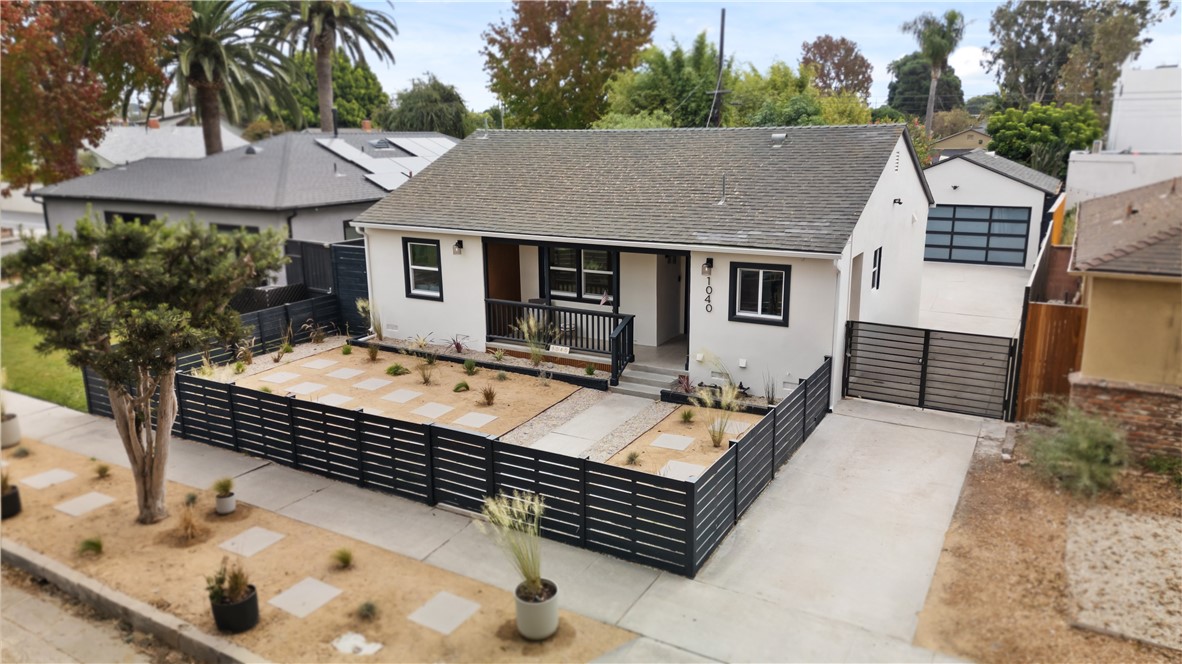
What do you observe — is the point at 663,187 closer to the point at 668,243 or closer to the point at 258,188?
the point at 668,243

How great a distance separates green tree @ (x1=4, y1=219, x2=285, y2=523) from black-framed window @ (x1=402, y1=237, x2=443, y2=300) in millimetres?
7841

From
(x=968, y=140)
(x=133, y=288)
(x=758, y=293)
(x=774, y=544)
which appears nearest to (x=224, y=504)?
(x=133, y=288)

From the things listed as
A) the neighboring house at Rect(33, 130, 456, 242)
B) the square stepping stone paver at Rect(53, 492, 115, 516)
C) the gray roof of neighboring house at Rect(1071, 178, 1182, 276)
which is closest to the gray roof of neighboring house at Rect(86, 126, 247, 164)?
the neighboring house at Rect(33, 130, 456, 242)

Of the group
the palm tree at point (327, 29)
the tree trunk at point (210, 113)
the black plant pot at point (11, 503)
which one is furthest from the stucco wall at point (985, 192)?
the black plant pot at point (11, 503)

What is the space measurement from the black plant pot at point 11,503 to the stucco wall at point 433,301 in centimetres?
870

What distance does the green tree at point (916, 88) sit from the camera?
47.5 meters

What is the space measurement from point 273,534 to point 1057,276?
19994 mm

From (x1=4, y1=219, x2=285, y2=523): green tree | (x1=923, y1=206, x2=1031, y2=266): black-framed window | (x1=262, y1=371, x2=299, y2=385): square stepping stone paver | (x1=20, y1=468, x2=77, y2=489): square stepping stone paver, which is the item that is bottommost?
(x1=262, y1=371, x2=299, y2=385): square stepping stone paver

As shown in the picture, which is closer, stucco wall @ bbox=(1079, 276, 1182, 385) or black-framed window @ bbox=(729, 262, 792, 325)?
stucco wall @ bbox=(1079, 276, 1182, 385)

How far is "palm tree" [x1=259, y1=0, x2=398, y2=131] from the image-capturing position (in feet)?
92.3

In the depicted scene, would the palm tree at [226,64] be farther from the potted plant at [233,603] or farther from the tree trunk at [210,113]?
the potted plant at [233,603]

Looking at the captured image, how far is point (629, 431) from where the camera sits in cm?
1175

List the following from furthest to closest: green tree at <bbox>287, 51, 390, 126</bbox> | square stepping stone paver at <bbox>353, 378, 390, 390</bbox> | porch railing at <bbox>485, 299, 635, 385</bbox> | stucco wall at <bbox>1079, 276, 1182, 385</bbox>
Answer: green tree at <bbox>287, 51, 390, 126</bbox> → square stepping stone paver at <bbox>353, 378, 390, 390</bbox> → porch railing at <bbox>485, 299, 635, 385</bbox> → stucco wall at <bbox>1079, 276, 1182, 385</bbox>

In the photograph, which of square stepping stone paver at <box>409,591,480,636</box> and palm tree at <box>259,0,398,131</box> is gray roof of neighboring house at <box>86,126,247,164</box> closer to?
palm tree at <box>259,0,398,131</box>
